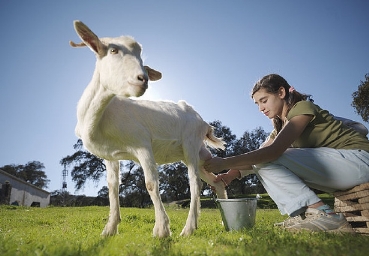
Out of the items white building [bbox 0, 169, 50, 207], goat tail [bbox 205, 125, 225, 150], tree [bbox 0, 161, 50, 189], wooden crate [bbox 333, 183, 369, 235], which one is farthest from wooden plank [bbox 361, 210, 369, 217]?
tree [bbox 0, 161, 50, 189]

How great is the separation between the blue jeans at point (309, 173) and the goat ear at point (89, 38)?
262cm

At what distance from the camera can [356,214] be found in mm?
3525

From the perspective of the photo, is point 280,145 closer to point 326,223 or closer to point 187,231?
point 326,223

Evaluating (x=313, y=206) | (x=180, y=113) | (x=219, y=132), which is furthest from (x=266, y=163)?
(x=219, y=132)

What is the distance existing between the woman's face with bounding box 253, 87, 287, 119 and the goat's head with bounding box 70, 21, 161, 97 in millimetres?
1599

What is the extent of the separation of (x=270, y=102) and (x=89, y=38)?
2.62m

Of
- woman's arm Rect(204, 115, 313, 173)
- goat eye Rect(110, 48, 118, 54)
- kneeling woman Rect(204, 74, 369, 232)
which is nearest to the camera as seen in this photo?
kneeling woman Rect(204, 74, 369, 232)

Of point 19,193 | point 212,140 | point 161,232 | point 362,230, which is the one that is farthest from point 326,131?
point 19,193

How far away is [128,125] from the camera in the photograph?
416 centimetres

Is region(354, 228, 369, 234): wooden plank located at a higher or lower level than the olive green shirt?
lower

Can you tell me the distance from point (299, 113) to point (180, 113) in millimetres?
2219

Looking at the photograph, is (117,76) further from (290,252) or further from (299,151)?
(290,252)

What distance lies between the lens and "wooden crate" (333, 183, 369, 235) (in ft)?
10.6

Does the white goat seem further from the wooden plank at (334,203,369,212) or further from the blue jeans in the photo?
the wooden plank at (334,203,369,212)
